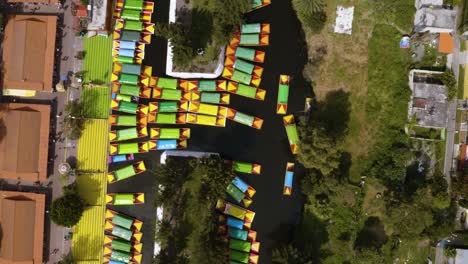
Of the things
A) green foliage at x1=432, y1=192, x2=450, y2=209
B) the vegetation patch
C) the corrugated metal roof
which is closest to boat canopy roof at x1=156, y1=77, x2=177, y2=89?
the vegetation patch

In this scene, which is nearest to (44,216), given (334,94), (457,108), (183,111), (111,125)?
(111,125)

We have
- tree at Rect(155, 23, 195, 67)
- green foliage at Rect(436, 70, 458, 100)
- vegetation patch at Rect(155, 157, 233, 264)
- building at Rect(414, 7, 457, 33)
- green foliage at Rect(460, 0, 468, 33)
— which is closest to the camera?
vegetation patch at Rect(155, 157, 233, 264)

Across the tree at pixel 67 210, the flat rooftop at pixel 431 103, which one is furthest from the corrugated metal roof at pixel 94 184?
the flat rooftop at pixel 431 103

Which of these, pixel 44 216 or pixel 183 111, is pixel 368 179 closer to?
pixel 183 111

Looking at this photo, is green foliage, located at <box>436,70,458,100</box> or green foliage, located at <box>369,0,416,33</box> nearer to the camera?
green foliage, located at <box>436,70,458,100</box>

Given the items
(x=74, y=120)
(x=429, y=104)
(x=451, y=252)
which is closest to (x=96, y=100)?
(x=74, y=120)

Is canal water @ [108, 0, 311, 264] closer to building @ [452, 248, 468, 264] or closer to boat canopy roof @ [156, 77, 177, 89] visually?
boat canopy roof @ [156, 77, 177, 89]
